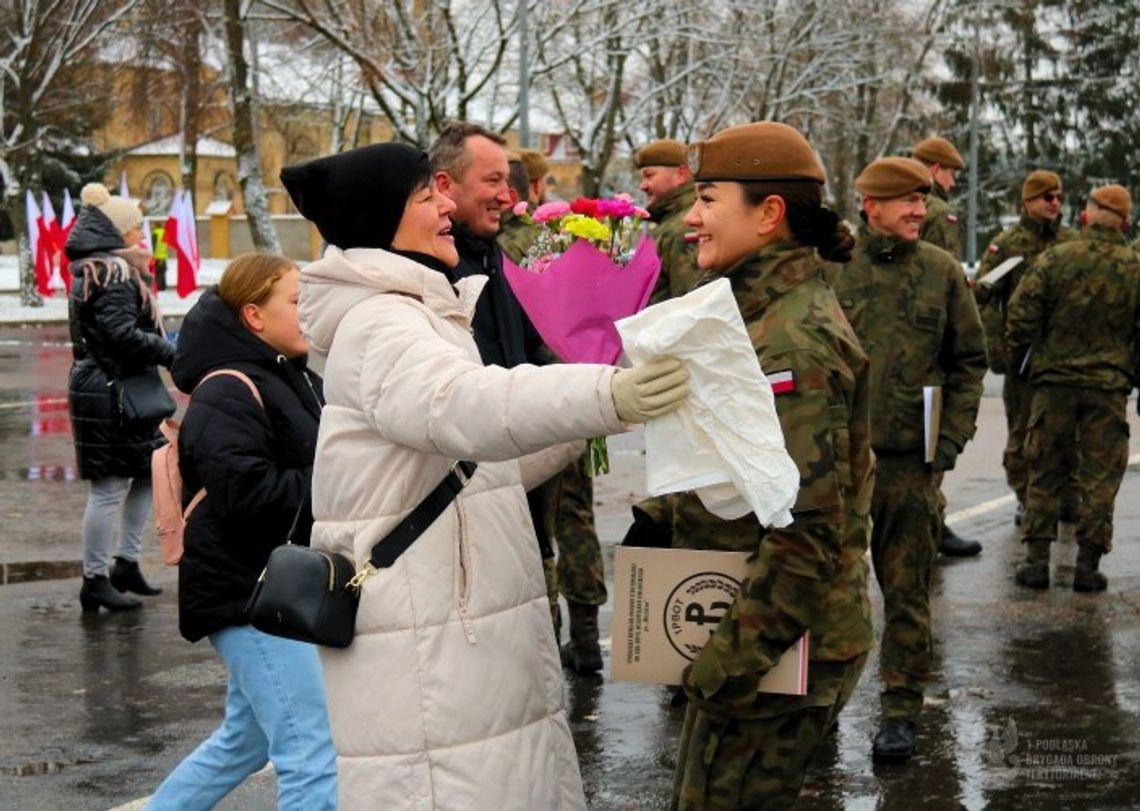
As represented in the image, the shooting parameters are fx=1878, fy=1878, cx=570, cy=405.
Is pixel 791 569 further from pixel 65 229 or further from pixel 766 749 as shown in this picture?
pixel 65 229

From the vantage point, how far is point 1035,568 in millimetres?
9789

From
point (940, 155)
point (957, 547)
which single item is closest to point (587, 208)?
point (957, 547)

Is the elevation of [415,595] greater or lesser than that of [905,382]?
lesser

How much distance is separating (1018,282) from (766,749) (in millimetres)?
8123

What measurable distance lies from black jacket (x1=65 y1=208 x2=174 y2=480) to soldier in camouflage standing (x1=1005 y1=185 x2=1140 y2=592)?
456 centimetres

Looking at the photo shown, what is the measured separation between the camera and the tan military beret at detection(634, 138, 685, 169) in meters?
8.80

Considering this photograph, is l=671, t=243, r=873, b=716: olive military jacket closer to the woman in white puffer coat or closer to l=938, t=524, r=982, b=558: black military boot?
the woman in white puffer coat

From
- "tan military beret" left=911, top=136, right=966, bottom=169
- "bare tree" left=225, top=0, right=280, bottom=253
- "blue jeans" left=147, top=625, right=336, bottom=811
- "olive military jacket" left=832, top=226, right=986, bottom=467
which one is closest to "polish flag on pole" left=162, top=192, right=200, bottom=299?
"bare tree" left=225, top=0, right=280, bottom=253

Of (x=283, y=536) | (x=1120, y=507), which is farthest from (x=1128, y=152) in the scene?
(x=283, y=536)

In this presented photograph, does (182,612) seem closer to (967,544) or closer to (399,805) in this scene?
(399,805)

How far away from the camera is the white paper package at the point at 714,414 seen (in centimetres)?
324

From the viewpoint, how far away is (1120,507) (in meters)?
12.4

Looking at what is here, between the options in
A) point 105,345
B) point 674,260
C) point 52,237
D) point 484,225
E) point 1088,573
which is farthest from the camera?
point 52,237

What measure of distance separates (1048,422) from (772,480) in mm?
7145
